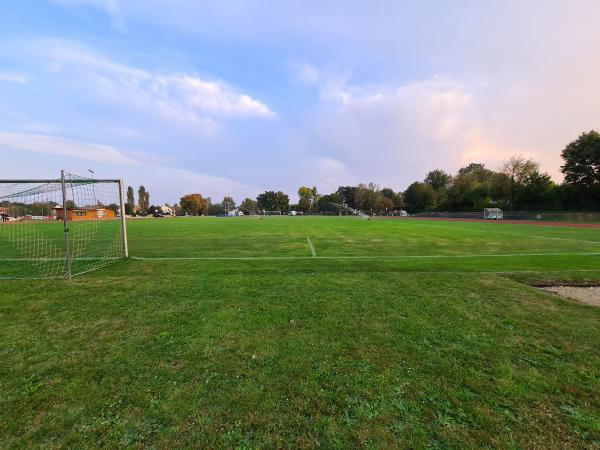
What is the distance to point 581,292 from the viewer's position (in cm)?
638

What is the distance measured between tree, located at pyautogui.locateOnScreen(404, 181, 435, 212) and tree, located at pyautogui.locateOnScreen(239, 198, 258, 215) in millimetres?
76743

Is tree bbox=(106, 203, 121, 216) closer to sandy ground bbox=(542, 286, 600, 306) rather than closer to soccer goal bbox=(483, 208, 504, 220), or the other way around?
sandy ground bbox=(542, 286, 600, 306)

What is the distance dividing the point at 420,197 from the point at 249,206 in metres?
84.9

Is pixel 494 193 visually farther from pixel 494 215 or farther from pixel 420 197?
pixel 420 197

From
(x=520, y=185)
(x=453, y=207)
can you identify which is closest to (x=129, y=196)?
(x=453, y=207)

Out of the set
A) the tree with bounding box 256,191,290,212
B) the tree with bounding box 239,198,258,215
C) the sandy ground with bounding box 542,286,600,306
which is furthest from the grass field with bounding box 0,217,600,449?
the tree with bounding box 239,198,258,215

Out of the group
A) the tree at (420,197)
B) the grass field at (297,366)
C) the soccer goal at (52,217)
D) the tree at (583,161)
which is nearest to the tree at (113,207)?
the soccer goal at (52,217)

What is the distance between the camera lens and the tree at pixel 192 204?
4808 inches

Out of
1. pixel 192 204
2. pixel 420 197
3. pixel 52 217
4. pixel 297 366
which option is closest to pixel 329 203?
pixel 420 197

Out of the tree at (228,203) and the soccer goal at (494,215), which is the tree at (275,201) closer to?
the tree at (228,203)

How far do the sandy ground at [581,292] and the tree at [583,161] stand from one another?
5673cm

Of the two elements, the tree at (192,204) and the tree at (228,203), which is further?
the tree at (228,203)

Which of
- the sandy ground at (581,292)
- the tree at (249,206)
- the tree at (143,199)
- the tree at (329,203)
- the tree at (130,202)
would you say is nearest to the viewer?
the sandy ground at (581,292)

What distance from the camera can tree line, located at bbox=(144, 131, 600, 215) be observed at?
161 feet
